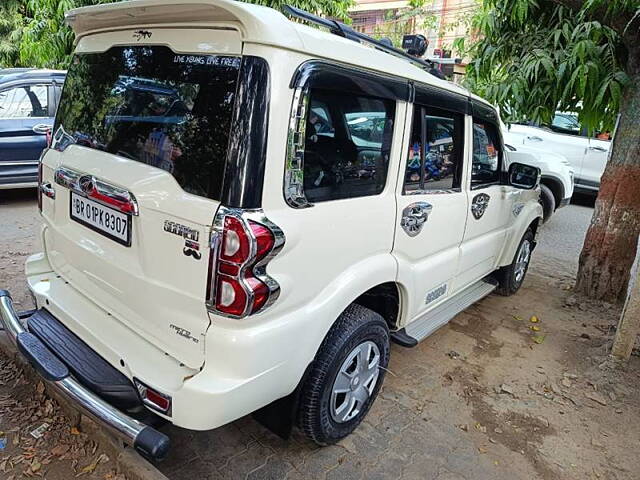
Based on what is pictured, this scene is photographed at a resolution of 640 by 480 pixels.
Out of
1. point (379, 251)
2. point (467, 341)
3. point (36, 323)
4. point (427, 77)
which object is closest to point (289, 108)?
point (379, 251)

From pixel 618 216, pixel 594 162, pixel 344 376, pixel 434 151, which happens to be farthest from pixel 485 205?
pixel 594 162

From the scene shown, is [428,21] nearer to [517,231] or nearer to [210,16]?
[517,231]

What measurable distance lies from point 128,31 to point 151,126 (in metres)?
0.48

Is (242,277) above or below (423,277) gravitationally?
above

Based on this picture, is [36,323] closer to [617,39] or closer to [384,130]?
[384,130]

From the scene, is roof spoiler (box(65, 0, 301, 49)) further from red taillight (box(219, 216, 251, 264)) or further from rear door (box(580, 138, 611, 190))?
rear door (box(580, 138, 611, 190))

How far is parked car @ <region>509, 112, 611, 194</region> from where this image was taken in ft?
29.1

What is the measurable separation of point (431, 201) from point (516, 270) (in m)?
2.23

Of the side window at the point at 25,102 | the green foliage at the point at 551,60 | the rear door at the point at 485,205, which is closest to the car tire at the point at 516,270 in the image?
the rear door at the point at 485,205

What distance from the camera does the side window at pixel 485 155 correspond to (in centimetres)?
326

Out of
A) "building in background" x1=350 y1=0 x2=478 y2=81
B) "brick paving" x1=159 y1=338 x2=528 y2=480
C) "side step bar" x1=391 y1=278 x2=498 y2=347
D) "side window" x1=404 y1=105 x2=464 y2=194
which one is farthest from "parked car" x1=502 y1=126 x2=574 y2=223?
"building in background" x1=350 y1=0 x2=478 y2=81

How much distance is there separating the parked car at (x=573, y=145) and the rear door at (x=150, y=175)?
813 centimetres

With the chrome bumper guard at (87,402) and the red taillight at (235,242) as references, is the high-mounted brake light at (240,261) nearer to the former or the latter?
the red taillight at (235,242)

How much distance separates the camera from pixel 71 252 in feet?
7.76
